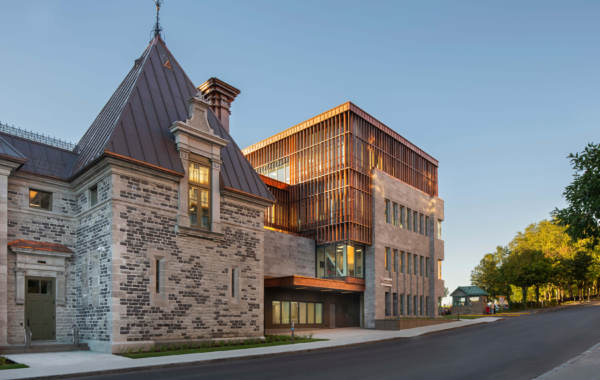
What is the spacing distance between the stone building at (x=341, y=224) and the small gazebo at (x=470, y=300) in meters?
19.2

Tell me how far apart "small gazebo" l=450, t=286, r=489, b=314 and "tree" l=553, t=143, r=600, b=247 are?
50.4 meters

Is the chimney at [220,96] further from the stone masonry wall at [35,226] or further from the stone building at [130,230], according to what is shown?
the stone masonry wall at [35,226]

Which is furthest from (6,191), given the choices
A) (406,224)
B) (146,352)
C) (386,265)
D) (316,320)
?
(406,224)

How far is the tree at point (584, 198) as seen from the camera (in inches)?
639

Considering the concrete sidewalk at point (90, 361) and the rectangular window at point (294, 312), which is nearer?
the concrete sidewalk at point (90, 361)

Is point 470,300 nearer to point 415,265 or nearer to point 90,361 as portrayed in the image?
point 415,265

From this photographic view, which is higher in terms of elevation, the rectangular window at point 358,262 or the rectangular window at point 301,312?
the rectangular window at point 358,262

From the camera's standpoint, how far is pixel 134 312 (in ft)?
69.4

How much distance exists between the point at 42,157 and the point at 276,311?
1881cm

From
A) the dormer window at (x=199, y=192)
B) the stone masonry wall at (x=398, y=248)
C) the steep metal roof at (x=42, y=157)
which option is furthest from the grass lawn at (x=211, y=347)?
the stone masonry wall at (x=398, y=248)

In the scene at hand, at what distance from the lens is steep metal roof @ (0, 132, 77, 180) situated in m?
22.9

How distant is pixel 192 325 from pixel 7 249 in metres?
8.60

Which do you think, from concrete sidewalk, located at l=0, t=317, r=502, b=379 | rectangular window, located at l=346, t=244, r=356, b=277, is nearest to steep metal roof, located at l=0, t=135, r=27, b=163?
concrete sidewalk, located at l=0, t=317, r=502, b=379

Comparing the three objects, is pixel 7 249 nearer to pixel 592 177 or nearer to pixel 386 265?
pixel 592 177
